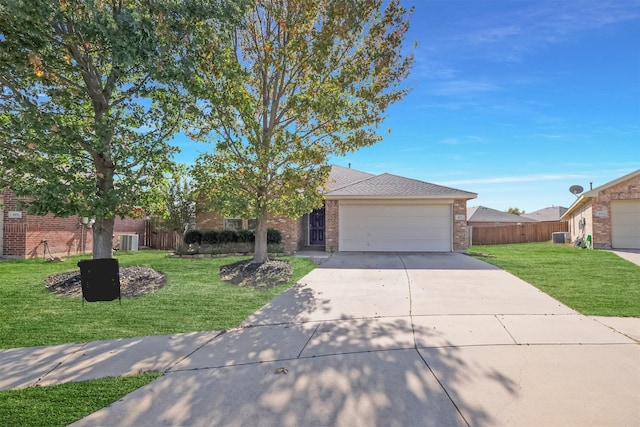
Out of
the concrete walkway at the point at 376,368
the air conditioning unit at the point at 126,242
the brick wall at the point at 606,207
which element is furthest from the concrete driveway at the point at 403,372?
A: the air conditioning unit at the point at 126,242

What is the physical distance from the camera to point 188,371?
372 cm

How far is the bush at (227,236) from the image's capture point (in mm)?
15320

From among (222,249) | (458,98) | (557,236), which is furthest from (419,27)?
(557,236)

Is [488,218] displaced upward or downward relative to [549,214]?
downward

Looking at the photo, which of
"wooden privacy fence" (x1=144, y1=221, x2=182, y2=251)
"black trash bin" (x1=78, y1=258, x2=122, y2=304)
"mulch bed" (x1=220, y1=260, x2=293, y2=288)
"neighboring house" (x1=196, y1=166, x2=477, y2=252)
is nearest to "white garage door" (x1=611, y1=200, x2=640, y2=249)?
"neighboring house" (x1=196, y1=166, x2=477, y2=252)

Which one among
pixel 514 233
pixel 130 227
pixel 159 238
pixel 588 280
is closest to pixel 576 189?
pixel 514 233

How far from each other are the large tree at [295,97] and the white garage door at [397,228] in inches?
205

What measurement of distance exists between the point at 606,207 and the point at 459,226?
24.3ft

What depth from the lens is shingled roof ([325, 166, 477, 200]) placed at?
14773 millimetres

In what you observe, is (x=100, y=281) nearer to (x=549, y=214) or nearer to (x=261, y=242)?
(x=261, y=242)

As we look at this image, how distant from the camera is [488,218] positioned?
34.9m

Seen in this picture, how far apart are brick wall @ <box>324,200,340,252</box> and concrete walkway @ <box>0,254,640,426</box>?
9.18 metres

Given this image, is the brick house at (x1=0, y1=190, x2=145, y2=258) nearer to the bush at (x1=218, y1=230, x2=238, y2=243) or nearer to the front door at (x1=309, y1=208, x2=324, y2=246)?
the bush at (x1=218, y1=230, x2=238, y2=243)

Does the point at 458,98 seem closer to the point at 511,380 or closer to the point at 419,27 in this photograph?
the point at 419,27
